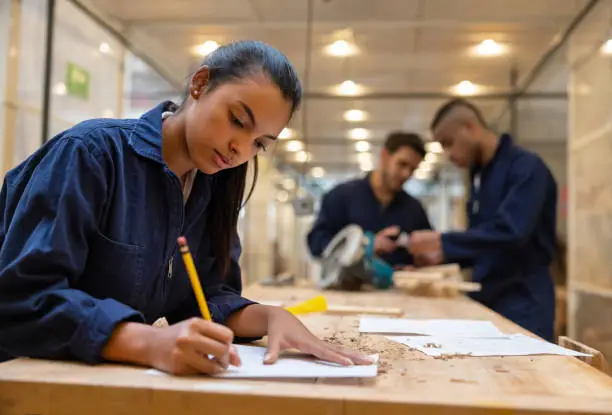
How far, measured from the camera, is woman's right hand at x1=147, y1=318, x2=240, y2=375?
2.20 ft

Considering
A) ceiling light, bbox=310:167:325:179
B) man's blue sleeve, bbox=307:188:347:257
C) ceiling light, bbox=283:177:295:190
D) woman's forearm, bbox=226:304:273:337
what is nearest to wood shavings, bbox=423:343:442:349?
woman's forearm, bbox=226:304:273:337

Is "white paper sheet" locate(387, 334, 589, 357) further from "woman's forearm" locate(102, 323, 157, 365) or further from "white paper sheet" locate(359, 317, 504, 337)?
"woman's forearm" locate(102, 323, 157, 365)

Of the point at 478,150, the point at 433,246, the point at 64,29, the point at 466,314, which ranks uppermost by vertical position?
the point at 64,29

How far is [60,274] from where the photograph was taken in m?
0.74

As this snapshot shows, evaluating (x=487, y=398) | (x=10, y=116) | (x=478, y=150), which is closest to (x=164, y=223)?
(x=487, y=398)

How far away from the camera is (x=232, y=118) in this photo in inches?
33.7

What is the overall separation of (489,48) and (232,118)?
2.63m

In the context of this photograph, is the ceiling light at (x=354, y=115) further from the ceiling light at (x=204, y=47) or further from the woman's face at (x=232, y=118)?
the woman's face at (x=232, y=118)

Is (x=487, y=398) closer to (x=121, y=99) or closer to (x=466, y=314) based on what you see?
(x=466, y=314)

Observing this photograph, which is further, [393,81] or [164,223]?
[393,81]

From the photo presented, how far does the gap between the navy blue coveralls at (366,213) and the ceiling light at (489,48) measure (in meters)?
0.97

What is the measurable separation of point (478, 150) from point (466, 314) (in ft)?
2.91

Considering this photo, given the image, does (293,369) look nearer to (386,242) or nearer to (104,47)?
(386,242)

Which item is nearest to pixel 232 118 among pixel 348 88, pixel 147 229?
Result: pixel 147 229
